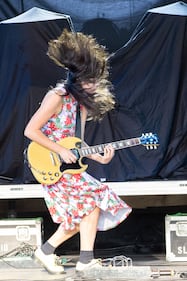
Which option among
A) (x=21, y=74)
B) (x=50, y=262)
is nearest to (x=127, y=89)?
(x=21, y=74)

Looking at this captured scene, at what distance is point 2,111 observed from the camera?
16.1ft

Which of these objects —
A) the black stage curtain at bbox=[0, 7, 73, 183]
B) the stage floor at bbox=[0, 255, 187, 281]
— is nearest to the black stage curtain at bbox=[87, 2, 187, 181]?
the black stage curtain at bbox=[0, 7, 73, 183]

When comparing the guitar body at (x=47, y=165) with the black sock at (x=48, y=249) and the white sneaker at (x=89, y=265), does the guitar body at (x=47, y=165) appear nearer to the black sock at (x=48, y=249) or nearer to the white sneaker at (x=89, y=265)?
the black sock at (x=48, y=249)

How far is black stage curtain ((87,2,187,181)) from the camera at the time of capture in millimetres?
4855

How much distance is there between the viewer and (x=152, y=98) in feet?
16.1

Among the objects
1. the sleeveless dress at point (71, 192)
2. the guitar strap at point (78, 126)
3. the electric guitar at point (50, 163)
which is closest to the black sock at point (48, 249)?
the sleeveless dress at point (71, 192)

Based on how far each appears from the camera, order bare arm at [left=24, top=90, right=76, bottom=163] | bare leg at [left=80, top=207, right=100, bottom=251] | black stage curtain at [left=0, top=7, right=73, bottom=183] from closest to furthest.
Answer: bare arm at [left=24, top=90, right=76, bottom=163], bare leg at [left=80, top=207, right=100, bottom=251], black stage curtain at [left=0, top=7, right=73, bottom=183]

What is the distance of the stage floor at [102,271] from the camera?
11.8 feet

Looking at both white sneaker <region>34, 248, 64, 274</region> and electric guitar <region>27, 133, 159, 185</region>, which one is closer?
electric guitar <region>27, 133, 159, 185</region>

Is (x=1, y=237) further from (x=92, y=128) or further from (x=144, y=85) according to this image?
(x=144, y=85)

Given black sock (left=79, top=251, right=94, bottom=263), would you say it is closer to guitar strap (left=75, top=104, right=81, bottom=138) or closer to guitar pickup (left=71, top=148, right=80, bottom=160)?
guitar pickup (left=71, top=148, right=80, bottom=160)

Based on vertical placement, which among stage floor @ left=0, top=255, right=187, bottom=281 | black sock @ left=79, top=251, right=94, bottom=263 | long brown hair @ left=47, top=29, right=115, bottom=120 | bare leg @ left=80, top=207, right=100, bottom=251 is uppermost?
long brown hair @ left=47, top=29, right=115, bottom=120

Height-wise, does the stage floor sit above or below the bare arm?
below

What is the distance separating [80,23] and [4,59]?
0.64m
